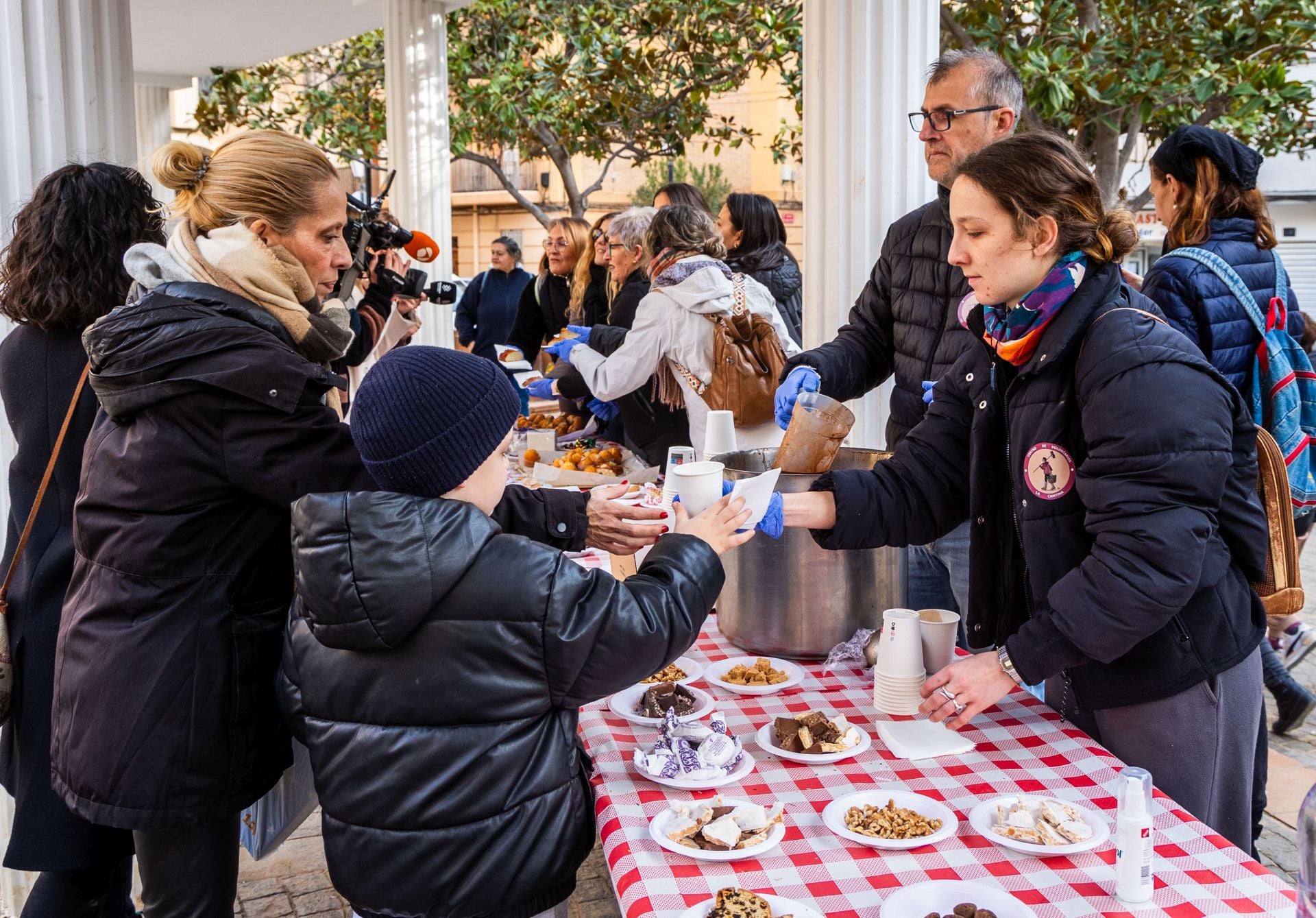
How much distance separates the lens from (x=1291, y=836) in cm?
343

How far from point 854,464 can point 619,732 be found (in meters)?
0.90

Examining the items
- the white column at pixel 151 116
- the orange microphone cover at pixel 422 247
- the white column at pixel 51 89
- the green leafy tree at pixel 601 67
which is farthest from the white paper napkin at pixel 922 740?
the white column at pixel 151 116

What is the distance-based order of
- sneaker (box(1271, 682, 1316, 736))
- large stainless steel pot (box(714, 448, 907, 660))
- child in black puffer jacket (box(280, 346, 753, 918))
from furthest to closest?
sneaker (box(1271, 682, 1316, 736)) → large stainless steel pot (box(714, 448, 907, 660)) → child in black puffer jacket (box(280, 346, 753, 918))

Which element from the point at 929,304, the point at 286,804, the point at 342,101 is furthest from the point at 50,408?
the point at 342,101

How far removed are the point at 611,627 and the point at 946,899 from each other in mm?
543

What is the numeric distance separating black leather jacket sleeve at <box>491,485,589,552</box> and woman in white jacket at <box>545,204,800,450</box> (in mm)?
1816

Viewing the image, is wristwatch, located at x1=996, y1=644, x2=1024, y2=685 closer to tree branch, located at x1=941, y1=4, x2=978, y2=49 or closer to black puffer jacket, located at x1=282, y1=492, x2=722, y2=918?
black puffer jacket, located at x1=282, y1=492, x2=722, y2=918

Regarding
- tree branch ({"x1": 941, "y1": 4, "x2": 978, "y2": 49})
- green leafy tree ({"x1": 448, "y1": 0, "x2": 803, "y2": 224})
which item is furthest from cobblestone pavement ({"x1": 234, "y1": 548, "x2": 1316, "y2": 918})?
green leafy tree ({"x1": 448, "y1": 0, "x2": 803, "y2": 224})

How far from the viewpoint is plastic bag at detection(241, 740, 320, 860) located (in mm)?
2082

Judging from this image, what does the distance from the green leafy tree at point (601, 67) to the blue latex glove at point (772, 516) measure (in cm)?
703

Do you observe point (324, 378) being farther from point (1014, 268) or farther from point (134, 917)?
point (134, 917)

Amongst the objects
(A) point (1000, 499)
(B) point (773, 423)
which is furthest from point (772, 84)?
(A) point (1000, 499)

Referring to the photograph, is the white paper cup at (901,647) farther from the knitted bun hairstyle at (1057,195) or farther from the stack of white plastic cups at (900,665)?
the knitted bun hairstyle at (1057,195)

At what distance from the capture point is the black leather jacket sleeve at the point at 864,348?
126 inches
